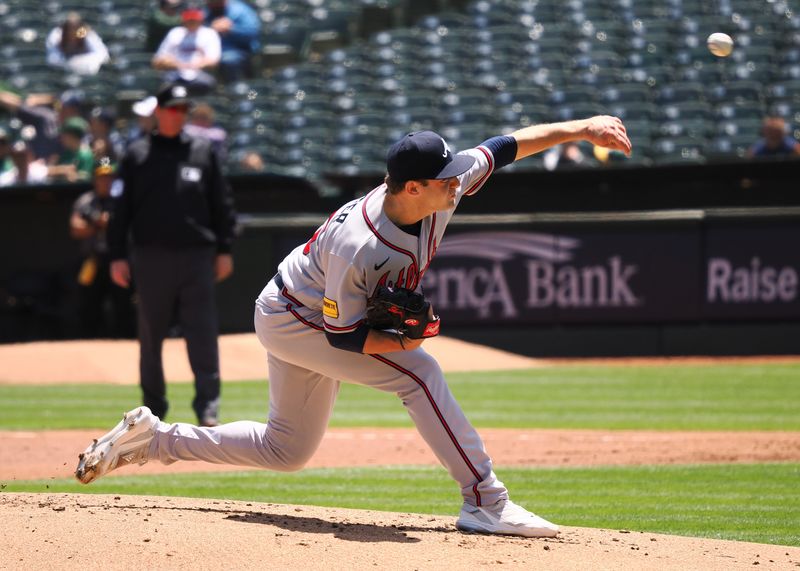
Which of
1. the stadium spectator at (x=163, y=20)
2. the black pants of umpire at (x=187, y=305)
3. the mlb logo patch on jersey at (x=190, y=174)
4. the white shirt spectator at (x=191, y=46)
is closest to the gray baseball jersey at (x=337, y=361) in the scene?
the black pants of umpire at (x=187, y=305)

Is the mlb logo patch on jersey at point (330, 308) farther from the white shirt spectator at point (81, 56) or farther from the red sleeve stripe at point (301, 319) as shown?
the white shirt spectator at point (81, 56)

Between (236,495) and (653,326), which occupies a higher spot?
(236,495)

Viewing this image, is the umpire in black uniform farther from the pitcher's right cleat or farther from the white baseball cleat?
the white baseball cleat

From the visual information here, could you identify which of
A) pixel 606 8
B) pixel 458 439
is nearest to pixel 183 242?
pixel 458 439

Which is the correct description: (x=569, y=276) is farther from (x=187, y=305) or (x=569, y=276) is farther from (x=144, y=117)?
(x=187, y=305)

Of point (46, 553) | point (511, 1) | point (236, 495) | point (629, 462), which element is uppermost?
point (46, 553)

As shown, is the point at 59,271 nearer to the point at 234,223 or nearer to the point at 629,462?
the point at 234,223

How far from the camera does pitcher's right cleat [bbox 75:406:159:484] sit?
5.37 metres

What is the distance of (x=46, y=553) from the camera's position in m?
4.53

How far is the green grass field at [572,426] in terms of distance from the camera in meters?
6.46

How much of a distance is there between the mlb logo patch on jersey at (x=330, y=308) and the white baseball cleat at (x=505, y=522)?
987 millimetres

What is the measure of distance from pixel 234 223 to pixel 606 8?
11.6 meters

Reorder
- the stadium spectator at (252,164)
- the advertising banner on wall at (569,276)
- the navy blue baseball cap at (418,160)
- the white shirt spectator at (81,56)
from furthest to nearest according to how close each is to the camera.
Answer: the white shirt spectator at (81,56) → the stadium spectator at (252,164) → the advertising banner on wall at (569,276) → the navy blue baseball cap at (418,160)

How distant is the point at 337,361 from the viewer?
5.07 m
